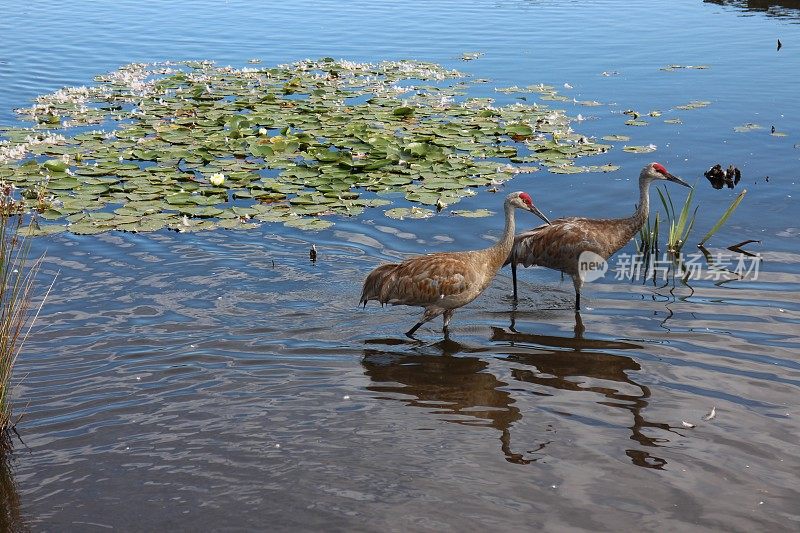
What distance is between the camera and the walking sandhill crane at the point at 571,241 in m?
11.4

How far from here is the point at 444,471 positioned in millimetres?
7668

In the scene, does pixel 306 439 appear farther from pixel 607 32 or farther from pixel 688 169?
pixel 607 32

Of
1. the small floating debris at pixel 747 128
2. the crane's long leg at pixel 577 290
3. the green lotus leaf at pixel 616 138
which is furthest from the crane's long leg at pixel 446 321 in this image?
the small floating debris at pixel 747 128

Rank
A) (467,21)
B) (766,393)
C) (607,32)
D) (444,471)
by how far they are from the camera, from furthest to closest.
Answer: (467,21) < (607,32) < (766,393) < (444,471)

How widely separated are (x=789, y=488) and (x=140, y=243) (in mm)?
8973

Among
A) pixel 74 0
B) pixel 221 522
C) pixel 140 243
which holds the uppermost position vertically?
pixel 74 0

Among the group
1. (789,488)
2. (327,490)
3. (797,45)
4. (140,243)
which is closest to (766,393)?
(789,488)

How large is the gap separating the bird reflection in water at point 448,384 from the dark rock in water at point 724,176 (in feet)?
22.0

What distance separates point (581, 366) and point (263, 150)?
790 cm

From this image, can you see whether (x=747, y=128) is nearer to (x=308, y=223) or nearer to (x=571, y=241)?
(x=571, y=241)

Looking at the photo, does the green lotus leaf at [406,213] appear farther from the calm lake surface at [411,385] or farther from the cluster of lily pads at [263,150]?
the calm lake surface at [411,385]

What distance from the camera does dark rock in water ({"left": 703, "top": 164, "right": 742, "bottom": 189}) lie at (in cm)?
1490

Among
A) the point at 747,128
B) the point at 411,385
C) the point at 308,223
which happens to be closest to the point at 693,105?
the point at 747,128

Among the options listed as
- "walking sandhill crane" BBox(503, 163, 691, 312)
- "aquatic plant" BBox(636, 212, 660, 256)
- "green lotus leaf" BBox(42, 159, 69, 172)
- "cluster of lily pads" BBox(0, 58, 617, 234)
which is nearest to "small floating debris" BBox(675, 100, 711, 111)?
"cluster of lily pads" BBox(0, 58, 617, 234)
